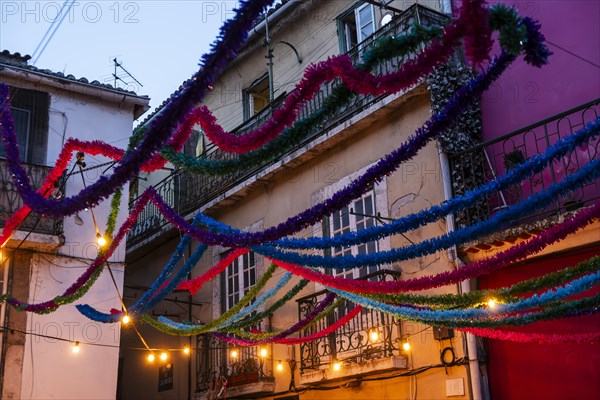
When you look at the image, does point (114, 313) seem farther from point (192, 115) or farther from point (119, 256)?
point (192, 115)

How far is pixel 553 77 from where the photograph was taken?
10.3m

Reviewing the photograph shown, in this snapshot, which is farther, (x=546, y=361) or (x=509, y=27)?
(x=546, y=361)

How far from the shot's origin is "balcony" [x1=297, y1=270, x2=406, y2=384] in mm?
10539

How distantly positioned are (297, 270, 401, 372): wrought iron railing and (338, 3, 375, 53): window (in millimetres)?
4593

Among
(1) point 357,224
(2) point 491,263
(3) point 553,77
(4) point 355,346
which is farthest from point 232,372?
(2) point 491,263

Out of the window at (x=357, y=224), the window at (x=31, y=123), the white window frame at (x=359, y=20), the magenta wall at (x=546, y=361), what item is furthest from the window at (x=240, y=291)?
the magenta wall at (x=546, y=361)

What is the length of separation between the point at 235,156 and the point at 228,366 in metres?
3.75

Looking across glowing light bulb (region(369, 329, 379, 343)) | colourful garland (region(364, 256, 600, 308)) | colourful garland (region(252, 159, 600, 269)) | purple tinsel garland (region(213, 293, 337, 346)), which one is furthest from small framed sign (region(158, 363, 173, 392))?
colourful garland (region(252, 159, 600, 269))

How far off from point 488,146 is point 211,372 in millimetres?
6487

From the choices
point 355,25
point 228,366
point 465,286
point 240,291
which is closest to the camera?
point 465,286

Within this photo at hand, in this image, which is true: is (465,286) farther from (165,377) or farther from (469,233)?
(165,377)

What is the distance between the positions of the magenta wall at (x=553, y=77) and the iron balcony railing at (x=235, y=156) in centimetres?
152

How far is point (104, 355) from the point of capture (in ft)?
42.4

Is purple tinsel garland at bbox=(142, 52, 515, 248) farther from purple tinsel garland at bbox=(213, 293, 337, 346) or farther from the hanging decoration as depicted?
purple tinsel garland at bbox=(213, 293, 337, 346)
